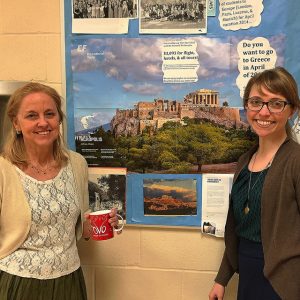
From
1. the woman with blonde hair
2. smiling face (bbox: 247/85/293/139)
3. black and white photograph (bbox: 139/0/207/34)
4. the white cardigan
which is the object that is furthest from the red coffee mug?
black and white photograph (bbox: 139/0/207/34)

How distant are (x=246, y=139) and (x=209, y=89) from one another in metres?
0.24

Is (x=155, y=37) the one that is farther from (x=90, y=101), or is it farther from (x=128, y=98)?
(x=90, y=101)

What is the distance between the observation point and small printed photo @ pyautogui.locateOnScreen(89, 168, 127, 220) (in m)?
1.62

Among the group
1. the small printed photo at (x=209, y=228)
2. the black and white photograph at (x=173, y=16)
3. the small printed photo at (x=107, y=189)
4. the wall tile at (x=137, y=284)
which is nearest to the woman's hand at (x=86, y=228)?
the small printed photo at (x=107, y=189)

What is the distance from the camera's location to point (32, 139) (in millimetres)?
1329

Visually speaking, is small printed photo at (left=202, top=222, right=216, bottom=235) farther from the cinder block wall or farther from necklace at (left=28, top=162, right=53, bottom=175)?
necklace at (left=28, top=162, right=53, bottom=175)

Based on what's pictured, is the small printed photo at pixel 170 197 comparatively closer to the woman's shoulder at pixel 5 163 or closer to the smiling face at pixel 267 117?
the smiling face at pixel 267 117

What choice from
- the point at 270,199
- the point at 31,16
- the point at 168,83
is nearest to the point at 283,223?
the point at 270,199

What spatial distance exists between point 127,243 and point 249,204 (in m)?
0.62

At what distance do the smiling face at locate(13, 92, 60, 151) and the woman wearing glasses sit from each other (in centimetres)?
66

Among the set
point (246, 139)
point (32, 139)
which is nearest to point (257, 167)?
point (246, 139)

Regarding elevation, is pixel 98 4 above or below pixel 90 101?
above

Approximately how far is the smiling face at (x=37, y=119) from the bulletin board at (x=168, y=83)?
0.29 meters

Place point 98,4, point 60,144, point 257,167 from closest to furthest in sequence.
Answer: point 257,167
point 60,144
point 98,4
